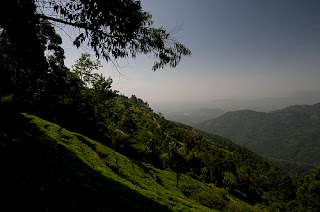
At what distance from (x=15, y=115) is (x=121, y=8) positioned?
Answer: 56.4 feet

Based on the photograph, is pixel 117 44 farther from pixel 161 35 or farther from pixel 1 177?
pixel 1 177

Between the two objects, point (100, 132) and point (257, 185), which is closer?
point (100, 132)

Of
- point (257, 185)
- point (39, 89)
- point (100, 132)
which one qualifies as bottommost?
point (257, 185)

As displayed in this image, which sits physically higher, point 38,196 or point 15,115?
point 15,115

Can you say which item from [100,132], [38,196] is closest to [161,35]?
[38,196]

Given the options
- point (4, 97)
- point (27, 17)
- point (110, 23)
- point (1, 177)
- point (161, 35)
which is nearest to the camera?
point (1, 177)

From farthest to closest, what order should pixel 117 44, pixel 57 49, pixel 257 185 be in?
pixel 257 185 → pixel 57 49 → pixel 117 44

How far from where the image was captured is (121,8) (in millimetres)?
5496

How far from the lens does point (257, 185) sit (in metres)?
92.3

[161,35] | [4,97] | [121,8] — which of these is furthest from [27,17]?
[4,97]

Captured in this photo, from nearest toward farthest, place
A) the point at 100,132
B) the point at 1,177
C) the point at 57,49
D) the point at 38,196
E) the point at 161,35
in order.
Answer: the point at 38,196, the point at 1,177, the point at 161,35, the point at 57,49, the point at 100,132

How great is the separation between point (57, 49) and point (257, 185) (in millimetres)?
127473

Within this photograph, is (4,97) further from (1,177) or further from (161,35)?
(161,35)

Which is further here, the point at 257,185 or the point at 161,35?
the point at 257,185
